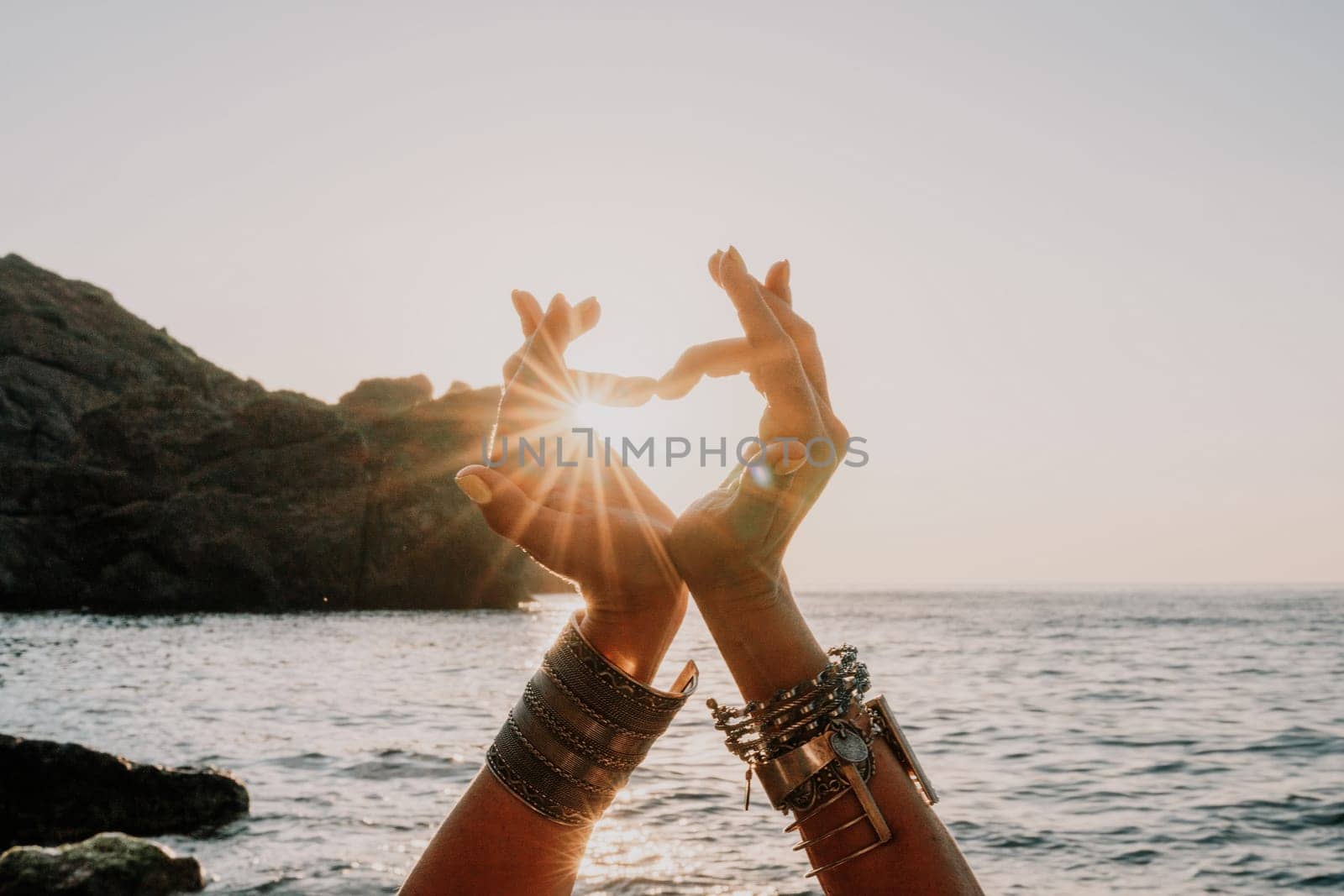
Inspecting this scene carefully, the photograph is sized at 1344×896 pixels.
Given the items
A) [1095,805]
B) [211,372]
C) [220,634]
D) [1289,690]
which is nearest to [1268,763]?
[1095,805]

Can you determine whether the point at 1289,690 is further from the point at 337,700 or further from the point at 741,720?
the point at 741,720

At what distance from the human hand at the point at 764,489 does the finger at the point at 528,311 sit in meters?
0.48

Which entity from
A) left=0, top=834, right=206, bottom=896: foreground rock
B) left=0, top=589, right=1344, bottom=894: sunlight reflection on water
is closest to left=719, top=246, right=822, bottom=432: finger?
left=0, top=589, right=1344, bottom=894: sunlight reflection on water

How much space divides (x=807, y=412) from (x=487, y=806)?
80cm

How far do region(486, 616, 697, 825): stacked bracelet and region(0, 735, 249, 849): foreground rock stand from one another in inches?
362

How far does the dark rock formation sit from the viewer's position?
67.8 meters

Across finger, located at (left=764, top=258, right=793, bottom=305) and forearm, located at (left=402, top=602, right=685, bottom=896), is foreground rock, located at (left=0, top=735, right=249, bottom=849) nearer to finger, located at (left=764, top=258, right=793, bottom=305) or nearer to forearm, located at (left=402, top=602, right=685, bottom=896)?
Answer: forearm, located at (left=402, top=602, right=685, bottom=896)

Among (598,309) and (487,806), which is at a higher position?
(598,309)

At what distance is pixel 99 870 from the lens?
704cm

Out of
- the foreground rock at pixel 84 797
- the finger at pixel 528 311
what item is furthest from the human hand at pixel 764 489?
the foreground rock at pixel 84 797

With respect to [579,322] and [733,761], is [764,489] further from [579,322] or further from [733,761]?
[733,761]

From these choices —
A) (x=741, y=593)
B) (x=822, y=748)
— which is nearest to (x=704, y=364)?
(x=741, y=593)

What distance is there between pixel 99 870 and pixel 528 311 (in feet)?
23.8

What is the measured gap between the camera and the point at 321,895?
7492 millimetres
